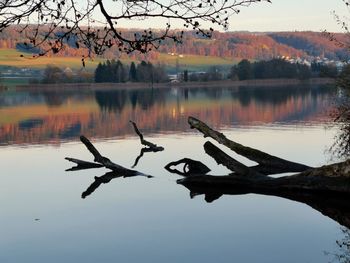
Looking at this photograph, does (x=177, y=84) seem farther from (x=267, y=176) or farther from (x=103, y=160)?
(x=267, y=176)

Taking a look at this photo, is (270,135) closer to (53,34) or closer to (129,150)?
(129,150)

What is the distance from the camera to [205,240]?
1441cm

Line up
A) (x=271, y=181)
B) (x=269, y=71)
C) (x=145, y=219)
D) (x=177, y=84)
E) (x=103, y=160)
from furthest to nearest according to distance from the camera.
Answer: (x=269, y=71) < (x=177, y=84) < (x=103, y=160) < (x=271, y=181) < (x=145, y=219)

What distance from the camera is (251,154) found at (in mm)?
18172

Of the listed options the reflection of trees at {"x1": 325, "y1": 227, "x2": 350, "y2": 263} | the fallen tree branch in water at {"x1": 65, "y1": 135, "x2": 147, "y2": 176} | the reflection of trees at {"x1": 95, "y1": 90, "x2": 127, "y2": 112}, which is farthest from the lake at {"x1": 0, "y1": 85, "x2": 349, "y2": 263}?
the reflection of trees at {"x1": 95, "y1": 90, "x2": 127, "y2": 112}

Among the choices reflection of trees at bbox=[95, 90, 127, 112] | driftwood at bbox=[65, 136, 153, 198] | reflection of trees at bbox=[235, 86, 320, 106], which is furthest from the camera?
reflection of trees at bbox=[235, 86, 320, 106]

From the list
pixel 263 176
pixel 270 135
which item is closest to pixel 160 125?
pixel 270 135

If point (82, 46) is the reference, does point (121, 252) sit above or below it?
below

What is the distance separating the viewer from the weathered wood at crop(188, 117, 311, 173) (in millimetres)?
17906

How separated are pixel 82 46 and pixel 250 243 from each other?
26.0 feet

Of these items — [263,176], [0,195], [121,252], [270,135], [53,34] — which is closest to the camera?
[53,34]

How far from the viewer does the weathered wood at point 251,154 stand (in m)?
17.9

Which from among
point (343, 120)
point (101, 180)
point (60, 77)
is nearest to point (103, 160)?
point (101, 180)

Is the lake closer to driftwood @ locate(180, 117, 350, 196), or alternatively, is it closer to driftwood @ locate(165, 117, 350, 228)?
driftwood @ locate(165, 117, 350, 228)
